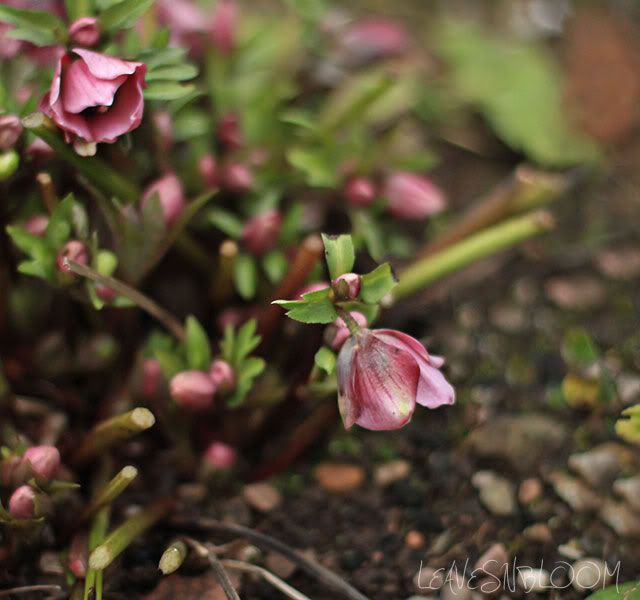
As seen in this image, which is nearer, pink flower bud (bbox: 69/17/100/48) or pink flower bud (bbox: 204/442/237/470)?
pink flower bud (bbox: 69/17/100/48)

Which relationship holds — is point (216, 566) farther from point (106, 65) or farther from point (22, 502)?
point (106, 65)

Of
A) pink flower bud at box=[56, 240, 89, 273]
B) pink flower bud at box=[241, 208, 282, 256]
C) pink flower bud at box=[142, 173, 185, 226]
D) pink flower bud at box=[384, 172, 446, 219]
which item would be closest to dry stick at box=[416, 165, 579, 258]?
pink flower bud at box=[384, 172, 446, 219]

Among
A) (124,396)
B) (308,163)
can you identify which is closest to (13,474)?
(124,396)

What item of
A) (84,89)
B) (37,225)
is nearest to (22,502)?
(37,225)

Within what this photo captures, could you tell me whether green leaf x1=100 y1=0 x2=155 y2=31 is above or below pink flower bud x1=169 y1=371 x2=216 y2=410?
above

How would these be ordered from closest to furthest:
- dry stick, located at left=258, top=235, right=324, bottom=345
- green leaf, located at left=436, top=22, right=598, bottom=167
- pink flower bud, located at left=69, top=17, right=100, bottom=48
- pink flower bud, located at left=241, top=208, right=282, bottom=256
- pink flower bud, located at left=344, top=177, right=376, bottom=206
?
1. pink flower bud, located at left=69, top=17, right=100, bottom=48
2. dry stick, located at left=258, top=235, right=324, bottom=345
3. pink flower bud, located at left=241, top=208, right=282, bottom=256
4. pink flower bud, located at left=344, top=177, right=376, bottom=206
5. green leaf, located at left=436, top=22, right=598, bottom=167

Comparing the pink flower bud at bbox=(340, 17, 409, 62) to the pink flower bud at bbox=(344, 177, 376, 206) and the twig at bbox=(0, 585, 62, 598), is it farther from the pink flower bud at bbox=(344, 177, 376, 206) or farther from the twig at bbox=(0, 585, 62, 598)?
the twig at bbox=(0, 585, 62, 598)
